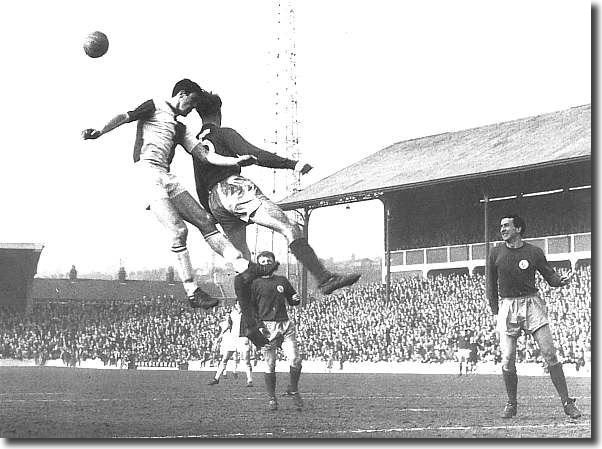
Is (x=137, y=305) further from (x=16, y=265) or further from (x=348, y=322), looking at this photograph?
(x=348, y=322)

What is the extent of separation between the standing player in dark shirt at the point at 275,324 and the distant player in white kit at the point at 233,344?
7.8 inches

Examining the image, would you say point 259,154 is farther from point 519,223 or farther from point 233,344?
point 519,223

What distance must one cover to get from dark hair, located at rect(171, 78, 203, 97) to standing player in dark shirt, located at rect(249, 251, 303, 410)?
5.29ft

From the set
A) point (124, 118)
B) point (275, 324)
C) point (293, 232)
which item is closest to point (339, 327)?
point (275, 324)

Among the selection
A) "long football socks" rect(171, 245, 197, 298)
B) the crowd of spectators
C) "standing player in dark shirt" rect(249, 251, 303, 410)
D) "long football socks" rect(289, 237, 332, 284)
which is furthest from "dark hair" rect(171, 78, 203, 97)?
the crowd of spectators

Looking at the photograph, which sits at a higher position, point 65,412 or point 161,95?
point 161,95

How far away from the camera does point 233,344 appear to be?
33.6 feet

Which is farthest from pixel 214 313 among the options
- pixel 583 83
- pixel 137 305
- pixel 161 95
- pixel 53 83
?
pixel 583 83

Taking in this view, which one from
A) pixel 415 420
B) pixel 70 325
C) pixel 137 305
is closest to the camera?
pixel 415 420

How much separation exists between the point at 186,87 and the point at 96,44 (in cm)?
105

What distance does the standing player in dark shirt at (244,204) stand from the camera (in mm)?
9219

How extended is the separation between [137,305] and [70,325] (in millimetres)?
1117

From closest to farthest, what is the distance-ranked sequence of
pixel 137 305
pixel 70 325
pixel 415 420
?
pixel 415 420 → pixel 137 305 → pixel 70 325

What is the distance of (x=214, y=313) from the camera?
975cm
